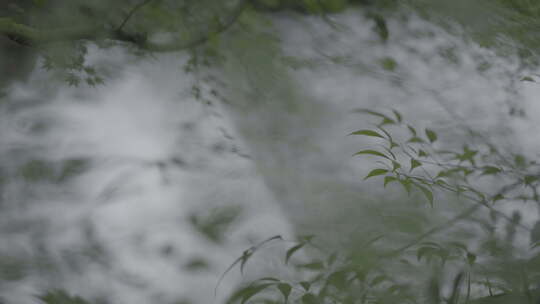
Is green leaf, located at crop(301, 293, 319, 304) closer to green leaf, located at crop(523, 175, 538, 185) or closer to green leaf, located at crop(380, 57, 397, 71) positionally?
green leaf, located at crop(523, 175, 538, 185)

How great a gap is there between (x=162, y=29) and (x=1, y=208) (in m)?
0.70

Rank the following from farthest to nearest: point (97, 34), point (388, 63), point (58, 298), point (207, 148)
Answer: point (388, 63) → point (207, 148) → point (97, 34) → point (58, 298)

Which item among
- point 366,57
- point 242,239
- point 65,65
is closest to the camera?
point 242,239

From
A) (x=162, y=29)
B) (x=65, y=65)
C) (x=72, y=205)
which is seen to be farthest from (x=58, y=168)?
(x=162, y=29)

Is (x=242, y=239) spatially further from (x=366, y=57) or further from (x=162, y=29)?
(x=366, y=57)

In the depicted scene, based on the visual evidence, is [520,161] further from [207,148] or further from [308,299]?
[207,148]

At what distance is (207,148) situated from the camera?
133 centimetres

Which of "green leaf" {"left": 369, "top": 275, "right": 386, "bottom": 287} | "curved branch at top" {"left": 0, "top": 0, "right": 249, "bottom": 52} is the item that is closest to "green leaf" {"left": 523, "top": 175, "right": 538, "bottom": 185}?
"green leaf" {"left": 369, "top": 275, "right": 386, "bottom": 287}

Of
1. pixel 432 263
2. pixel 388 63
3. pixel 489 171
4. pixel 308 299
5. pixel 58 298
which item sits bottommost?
pixel 58 298

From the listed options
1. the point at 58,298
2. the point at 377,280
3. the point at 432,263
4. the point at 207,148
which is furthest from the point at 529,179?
Result: the point at 58,298

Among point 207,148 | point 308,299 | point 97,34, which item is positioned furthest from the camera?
point 207,148

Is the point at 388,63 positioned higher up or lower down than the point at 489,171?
higher up

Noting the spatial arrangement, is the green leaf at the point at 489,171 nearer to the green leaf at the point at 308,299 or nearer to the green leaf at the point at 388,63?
the green leaf at the point at 308,299

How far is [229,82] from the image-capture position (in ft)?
4.51
